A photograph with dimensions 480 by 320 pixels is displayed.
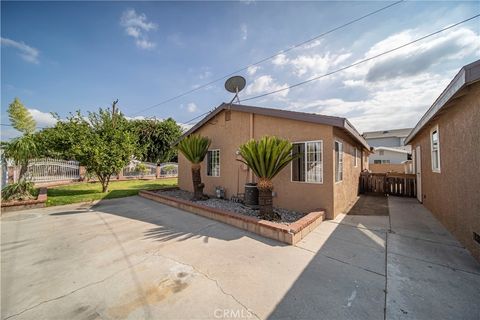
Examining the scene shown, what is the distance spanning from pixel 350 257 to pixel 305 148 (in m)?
3.54

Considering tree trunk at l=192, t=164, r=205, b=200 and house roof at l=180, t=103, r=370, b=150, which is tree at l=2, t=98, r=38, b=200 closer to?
tree trunk at l=192, t=164, r=205, b=200

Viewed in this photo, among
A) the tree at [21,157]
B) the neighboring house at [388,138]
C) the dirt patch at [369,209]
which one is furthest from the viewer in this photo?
the neighboring house at [388,138]

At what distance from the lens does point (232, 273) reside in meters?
3.10

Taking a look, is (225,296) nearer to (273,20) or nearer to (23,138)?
(273,20)

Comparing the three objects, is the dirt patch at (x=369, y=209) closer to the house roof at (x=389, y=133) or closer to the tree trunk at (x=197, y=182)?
the tree trunk at (x=197, y=182)

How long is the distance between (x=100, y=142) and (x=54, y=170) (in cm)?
679

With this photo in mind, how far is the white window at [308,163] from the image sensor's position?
602 centimetres

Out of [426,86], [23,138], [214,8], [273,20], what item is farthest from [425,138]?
[23,138]

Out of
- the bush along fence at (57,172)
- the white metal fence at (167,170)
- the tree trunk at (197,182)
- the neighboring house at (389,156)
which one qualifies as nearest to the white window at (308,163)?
the tree trunk at (197,182)

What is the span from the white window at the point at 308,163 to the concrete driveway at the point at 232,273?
5.15 ft

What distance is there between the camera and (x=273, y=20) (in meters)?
7.71

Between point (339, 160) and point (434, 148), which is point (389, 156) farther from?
point (339, 160)

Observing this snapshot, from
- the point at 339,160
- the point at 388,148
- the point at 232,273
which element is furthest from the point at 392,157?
the point at 232,273

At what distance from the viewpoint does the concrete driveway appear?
2326mm
